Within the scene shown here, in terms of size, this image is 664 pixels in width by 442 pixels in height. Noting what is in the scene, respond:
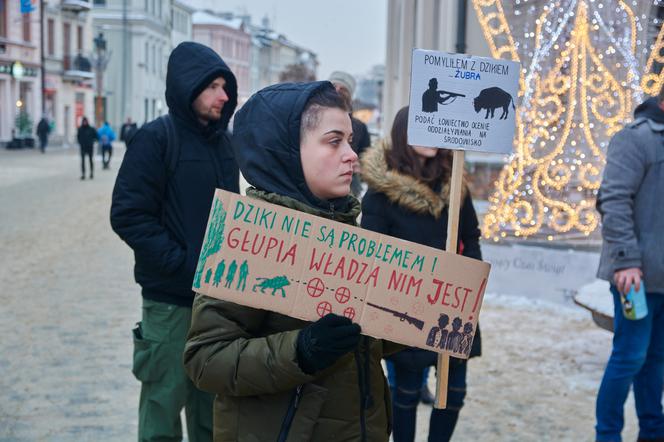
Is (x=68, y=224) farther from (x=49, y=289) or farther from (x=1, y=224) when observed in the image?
(x=49, y=289)

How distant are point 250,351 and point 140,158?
1.50m

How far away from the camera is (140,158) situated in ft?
11.1

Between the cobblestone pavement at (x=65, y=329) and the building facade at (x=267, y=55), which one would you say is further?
the building facade at (x=267, y=55)

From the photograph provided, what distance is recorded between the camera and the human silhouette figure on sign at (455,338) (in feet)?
7.44

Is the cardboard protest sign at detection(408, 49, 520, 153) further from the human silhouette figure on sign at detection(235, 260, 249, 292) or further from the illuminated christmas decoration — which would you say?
the illuminated christmas decoration

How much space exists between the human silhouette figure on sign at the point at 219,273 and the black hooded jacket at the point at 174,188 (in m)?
1.34

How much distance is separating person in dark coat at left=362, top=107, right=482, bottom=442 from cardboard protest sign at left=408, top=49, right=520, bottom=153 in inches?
47.5

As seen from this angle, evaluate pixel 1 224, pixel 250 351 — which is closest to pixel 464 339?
pixel 250 351

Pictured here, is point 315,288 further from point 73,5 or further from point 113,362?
point 73,5

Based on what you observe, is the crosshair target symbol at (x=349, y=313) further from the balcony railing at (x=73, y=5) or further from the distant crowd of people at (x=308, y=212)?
the balcony railing at (x=73, y=5)

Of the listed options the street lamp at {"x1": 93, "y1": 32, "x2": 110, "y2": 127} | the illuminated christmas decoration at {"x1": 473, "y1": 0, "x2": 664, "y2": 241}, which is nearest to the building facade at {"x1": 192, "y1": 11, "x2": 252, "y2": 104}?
the street lamp at {"x1": 93, "y1": 32, "x2": 110, "y2": 127}

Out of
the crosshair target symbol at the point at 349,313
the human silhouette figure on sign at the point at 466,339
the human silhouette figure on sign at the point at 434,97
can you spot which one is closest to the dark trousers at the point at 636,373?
the human silhouette figure on sign at the point at 434,97

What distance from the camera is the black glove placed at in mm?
2020

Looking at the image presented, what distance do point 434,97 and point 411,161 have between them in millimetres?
1341
